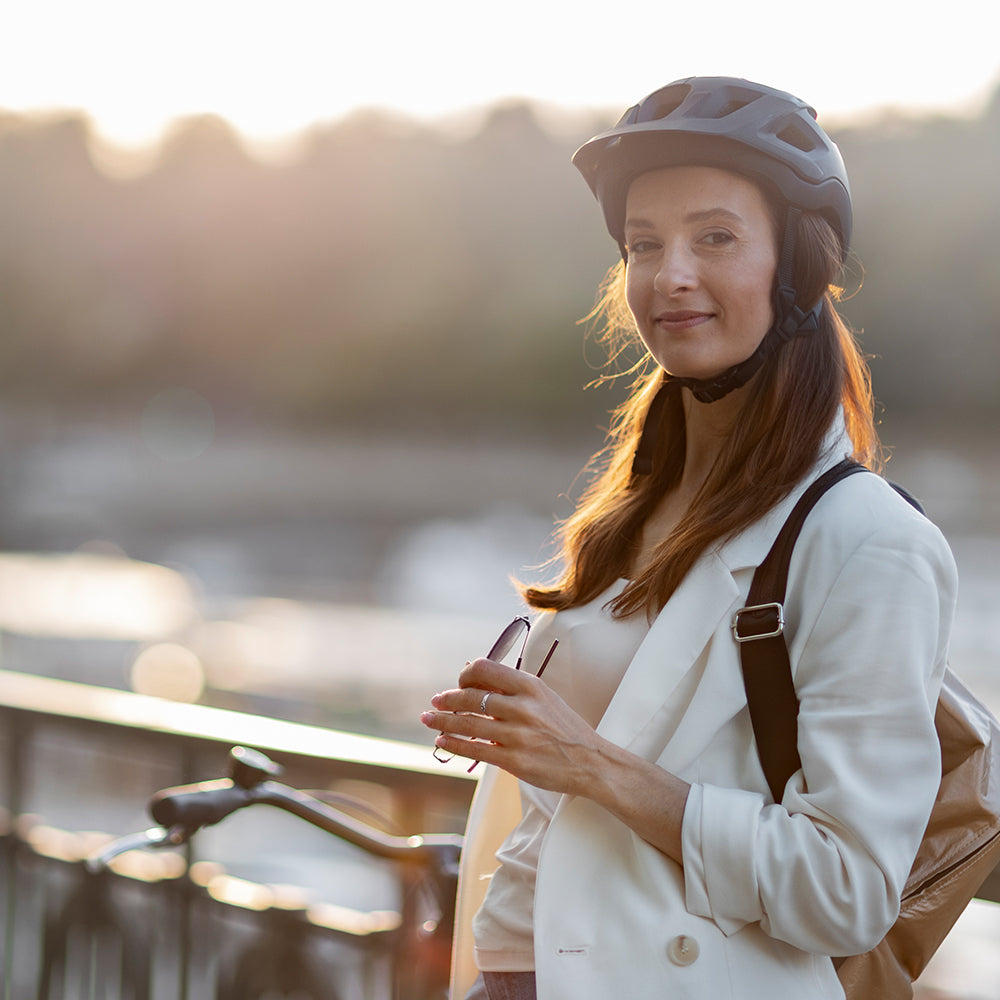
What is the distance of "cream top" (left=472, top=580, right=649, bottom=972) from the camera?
76.6 inches

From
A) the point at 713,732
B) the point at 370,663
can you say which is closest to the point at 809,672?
the point at 713,732

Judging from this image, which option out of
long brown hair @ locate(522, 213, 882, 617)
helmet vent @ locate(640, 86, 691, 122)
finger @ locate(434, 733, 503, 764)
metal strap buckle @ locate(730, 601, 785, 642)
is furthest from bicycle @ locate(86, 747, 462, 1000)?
helmet vent @ locate(640, 86, 691, 122)

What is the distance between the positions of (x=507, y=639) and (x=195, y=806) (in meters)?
0.98

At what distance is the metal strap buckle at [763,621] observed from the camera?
173 centimetres

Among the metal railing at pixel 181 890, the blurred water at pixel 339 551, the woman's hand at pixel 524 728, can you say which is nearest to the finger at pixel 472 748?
the woman's hand at pixel 524 728

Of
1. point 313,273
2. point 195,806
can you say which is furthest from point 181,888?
point 313,273

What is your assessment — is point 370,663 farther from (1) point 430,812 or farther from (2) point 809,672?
(2) point 809,672

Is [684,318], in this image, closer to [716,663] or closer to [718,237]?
[718,237]

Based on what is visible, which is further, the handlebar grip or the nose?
the handlebar grip

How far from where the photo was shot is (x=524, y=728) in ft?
5.66

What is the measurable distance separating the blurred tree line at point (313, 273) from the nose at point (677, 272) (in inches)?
2411

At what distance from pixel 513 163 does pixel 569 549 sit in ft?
225

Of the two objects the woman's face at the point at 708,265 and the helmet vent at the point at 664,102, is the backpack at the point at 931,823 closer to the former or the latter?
the woman's face at the point at 708,265

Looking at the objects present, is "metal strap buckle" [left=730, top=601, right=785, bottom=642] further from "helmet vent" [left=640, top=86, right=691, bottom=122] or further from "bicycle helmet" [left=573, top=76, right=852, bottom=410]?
"helmet vent" [left=640, top=86, right=691, bottom=122]
